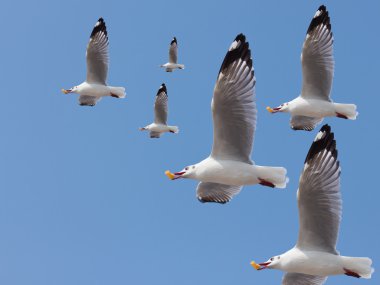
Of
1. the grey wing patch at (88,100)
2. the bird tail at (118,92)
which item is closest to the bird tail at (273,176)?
the bird tail at (118,92)

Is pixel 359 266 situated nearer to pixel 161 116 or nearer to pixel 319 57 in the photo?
pixel 319 57

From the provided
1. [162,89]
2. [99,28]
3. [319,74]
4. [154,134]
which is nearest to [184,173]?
[319,74]

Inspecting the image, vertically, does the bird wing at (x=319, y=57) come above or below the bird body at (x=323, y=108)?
above

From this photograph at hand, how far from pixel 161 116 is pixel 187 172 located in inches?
532

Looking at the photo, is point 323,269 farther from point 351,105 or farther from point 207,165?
point 351,105

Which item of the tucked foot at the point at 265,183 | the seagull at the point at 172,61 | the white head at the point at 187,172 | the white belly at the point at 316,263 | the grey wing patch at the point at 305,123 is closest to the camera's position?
the white belly at the point at 316,263

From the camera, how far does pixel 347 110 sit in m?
16.5

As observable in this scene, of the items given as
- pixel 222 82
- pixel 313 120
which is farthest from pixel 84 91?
pixel 222 82

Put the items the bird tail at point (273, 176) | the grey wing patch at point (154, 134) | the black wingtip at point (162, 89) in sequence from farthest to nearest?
the grey wing patch at point (154, 134), the black wingtip at point (162, 89), the bird tail at point (273, 176)

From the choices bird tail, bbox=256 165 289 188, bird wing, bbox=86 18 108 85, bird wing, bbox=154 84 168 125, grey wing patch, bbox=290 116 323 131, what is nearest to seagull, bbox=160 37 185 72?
bird wing, bbox=154 84 168 125

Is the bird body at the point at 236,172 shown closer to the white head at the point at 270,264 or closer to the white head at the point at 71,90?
the white head at the point at 270,264

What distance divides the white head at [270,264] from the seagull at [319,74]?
5427 mm

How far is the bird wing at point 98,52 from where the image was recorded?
2047 centimetres

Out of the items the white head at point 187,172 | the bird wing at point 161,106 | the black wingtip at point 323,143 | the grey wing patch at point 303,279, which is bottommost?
the grey wing patch at point 303,279
